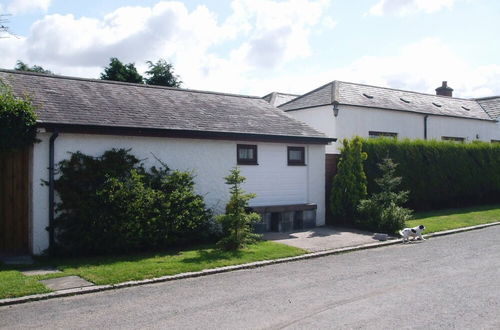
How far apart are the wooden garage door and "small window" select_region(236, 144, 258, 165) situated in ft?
19.1

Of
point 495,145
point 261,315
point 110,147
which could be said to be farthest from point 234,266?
point 495,145

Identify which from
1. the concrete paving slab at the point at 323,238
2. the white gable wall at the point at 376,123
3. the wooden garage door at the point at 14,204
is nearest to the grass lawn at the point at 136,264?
the concrete paving slab at the point at 323,238

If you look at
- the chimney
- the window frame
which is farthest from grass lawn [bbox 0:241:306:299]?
the chimney

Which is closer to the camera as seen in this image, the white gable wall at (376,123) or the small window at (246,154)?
the small window at (246,154)

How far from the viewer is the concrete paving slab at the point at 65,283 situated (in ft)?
26.7

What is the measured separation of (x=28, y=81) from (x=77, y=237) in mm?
5129

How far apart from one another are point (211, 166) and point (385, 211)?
18.1ft

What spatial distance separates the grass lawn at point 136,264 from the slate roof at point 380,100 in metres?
13.2

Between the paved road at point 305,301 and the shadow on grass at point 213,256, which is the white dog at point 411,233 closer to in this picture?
the paved road at point 305,301

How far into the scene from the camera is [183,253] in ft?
36.4

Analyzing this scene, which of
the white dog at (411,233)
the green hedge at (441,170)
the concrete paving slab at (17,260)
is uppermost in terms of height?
the green hedge at (441,170)

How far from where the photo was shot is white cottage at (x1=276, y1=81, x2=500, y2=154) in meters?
23.1

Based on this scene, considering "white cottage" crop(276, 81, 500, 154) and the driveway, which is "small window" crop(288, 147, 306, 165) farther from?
"white cottage" crop(276, 81, 500, 154)

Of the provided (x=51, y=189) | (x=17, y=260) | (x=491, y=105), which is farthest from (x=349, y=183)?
(x=491, y=105)
